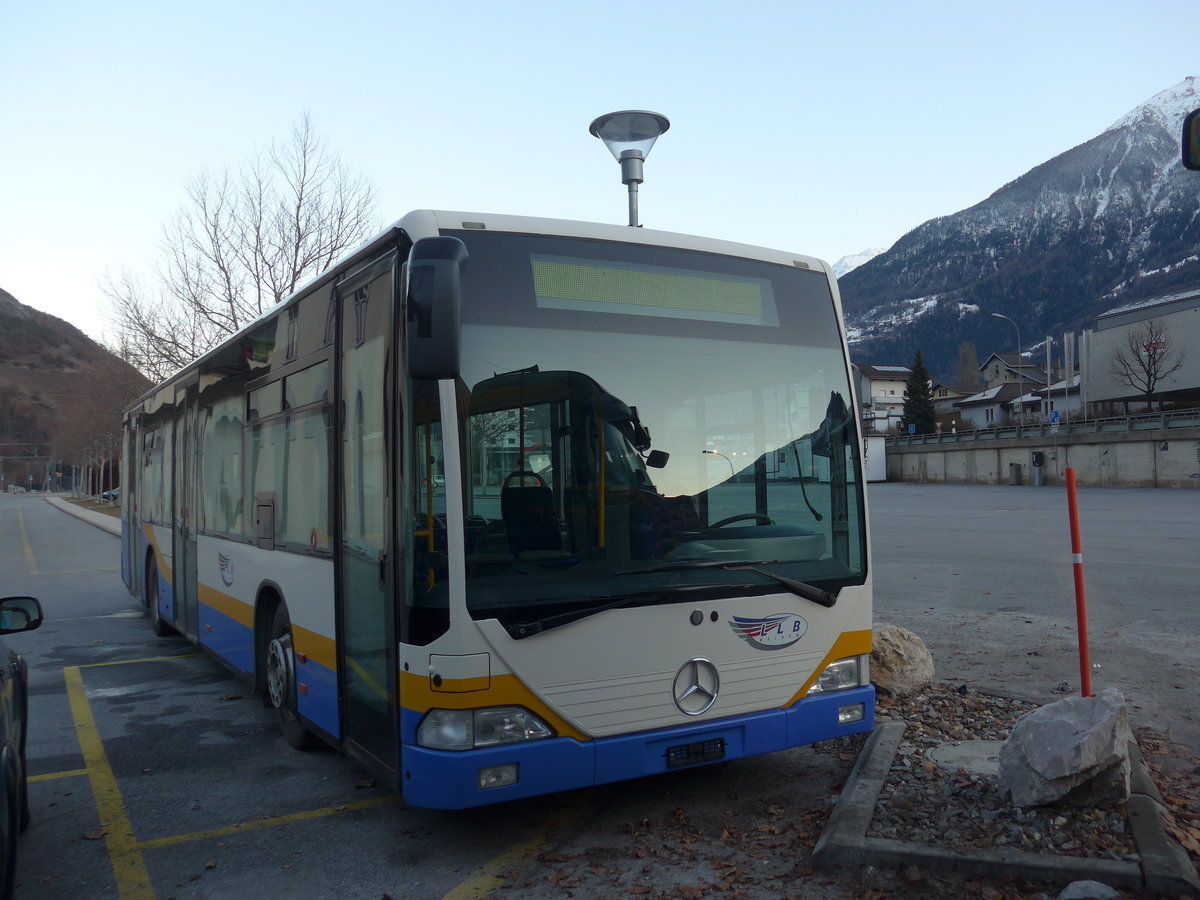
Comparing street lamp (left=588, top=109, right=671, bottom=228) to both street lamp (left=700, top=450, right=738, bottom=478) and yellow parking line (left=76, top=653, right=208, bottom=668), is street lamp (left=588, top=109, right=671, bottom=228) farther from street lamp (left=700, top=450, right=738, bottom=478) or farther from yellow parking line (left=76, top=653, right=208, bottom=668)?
yellow parking line (left=76, top=653, right=208, bottom=668)

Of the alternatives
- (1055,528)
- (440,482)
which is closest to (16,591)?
(440,482)

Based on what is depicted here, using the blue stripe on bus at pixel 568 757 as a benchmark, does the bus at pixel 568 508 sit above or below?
above

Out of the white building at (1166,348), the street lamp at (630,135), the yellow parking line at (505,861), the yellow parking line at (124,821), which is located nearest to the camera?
the yellow parking line at (505,861)

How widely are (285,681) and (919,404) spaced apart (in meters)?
114

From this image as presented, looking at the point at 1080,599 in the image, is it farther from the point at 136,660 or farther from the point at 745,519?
the point at 136,660

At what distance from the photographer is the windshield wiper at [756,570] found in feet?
14.3

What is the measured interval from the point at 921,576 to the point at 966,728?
9251 mm

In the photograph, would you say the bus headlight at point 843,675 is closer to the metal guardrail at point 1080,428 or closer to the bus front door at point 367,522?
the bus front door at point 367,522

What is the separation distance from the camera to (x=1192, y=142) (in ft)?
16.4

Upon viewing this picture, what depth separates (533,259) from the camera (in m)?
4.38

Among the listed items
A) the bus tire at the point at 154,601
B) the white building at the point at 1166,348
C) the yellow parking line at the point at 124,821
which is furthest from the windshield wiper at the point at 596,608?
the white building at the point at 1166,348

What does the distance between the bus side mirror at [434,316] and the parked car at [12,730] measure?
1.81m

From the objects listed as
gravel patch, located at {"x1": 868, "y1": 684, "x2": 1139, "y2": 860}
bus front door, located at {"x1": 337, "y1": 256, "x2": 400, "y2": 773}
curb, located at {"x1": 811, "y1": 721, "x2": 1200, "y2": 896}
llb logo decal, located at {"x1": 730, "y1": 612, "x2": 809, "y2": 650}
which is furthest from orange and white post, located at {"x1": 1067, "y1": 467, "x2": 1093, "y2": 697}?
bus front door, located at {"x1": 337, "y1": 256, "x2": 400, "y2": 773}

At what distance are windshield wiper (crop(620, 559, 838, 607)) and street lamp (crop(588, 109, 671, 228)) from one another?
338 cm
